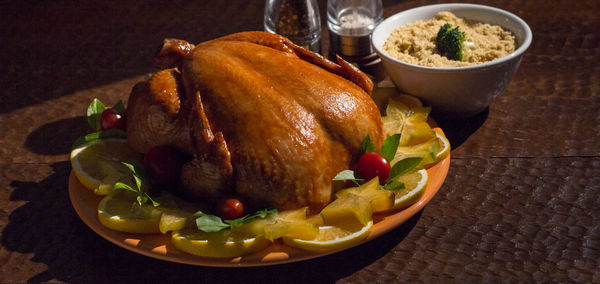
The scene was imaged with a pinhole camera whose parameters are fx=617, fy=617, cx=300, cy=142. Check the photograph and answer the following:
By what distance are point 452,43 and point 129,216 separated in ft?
3.90

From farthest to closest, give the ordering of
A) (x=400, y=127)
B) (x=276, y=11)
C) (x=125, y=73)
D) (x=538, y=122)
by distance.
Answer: (x=125, y=73), (x=276, y=11), (x=538, y=122), (x=400, y=127)

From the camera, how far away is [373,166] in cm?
167

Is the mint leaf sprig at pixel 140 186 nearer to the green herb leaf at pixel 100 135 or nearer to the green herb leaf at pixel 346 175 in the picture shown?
the green herb leaf at pixel 100 135

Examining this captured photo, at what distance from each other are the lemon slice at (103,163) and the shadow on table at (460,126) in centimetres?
104

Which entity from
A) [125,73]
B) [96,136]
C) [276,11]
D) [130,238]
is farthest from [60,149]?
[276,11]

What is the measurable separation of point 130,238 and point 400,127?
882 millimetres

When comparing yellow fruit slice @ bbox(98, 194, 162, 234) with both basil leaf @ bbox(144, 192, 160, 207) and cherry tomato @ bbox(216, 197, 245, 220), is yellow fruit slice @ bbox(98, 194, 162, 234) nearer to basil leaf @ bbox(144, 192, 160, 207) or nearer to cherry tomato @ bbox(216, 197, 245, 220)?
basil leaf @ bbox(144, 192, 160, 207)


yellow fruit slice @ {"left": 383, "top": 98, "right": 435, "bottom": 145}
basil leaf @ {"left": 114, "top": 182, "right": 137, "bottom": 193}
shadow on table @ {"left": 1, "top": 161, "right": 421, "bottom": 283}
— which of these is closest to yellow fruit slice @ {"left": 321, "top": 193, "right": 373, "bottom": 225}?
shadow on table @ {"left": 1, "top": 161, "right": 421, "bottom": 283}

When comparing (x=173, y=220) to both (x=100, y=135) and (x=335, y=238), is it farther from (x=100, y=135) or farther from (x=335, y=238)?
(x=100, y=135)

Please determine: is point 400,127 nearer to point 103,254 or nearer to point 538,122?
point 538,122

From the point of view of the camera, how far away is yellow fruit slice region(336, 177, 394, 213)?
1580mm

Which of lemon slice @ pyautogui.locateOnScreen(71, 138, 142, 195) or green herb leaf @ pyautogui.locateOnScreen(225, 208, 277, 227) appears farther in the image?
lemon slice @ pyautogui.locateOnScreen(71, 138, 142, 195)

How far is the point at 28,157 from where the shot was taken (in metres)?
2.20

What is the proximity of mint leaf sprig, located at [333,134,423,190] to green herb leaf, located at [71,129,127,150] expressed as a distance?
30.0 inches
